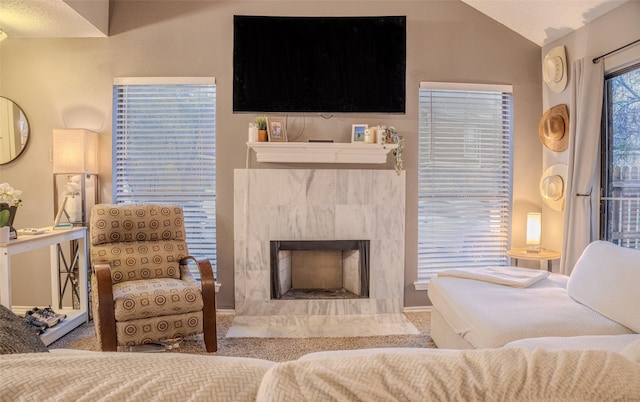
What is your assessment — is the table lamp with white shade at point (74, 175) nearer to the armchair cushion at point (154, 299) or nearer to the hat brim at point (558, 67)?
the armchair cushion at point (154, 299)

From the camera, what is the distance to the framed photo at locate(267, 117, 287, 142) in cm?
359

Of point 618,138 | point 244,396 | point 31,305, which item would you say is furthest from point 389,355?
point 31,305

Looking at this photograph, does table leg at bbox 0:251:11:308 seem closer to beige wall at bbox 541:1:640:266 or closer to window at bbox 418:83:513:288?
window at bbox 418:83:513:288

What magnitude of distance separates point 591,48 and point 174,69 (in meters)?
3.73

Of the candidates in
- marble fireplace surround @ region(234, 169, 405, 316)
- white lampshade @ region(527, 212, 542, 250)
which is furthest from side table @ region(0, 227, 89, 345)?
white lampshade @ region(527, 212, 542, 250)

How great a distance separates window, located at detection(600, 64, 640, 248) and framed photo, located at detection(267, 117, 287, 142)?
2747mm

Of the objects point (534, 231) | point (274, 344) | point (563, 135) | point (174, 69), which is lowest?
point (274, 344)

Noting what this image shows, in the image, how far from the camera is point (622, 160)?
3.09 metres

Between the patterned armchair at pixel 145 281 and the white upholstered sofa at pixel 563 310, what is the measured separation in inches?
69.3

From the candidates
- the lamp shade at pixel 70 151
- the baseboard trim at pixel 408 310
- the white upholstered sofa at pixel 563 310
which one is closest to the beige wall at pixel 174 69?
the baseboard trim at pixel 408 310

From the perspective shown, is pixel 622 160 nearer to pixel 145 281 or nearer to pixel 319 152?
pixel 319 152

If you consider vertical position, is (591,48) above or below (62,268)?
above

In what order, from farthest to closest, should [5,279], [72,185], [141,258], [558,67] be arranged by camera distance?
1. [558,67]
2. [72,185]
3. [141,258]
4. [5,279]

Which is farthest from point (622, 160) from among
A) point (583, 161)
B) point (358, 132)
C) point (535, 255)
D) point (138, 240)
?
point (138, 240)
